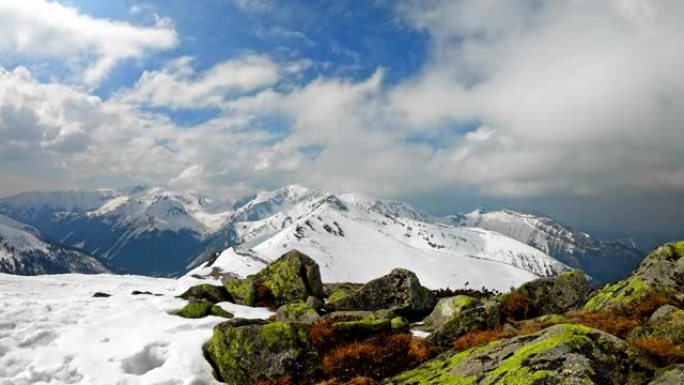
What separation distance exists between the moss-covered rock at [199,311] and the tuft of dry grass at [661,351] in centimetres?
1539

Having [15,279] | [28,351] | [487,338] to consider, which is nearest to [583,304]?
[487,338]

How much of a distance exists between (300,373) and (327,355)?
90cm

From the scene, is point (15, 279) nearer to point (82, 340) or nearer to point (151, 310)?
point (151, 310)

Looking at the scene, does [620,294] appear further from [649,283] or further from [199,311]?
[199,311]

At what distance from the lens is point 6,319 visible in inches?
717

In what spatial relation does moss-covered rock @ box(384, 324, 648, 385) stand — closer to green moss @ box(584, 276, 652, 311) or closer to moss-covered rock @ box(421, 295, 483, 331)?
green moss @ box(584, 276, 652, 311)

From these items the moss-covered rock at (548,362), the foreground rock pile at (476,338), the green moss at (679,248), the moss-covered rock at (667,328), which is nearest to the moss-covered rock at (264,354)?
the foreground rock pile at (476,338)

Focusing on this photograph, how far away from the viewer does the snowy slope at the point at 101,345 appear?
14.0 metres

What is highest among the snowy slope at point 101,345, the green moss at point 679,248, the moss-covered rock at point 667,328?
the green moss at point 679,248

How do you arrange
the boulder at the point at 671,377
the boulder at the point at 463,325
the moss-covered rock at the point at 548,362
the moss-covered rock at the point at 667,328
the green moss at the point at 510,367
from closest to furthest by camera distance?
1. the moss-covered rock at the point at 548,362
2. the boulder at the point at 671,377
3. the green moss at the point at 510,367
4. the moss-covered rock at the point at 667,328
5. the boulder at the point at 463,325

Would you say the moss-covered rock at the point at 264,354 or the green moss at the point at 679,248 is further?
the green moss at the point at 679,248

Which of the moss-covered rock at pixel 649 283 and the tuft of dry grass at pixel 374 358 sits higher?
the moss-covered rock at pixel 649 283

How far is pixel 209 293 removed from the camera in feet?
90.2

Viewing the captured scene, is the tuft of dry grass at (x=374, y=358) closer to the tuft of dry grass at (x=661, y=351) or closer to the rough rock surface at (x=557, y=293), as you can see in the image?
the tuft of dry grass at (x=661, y=351)
